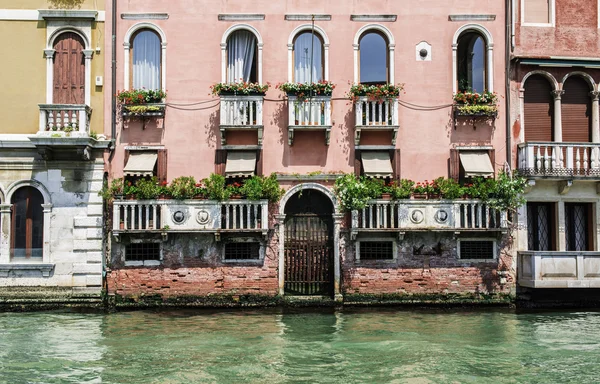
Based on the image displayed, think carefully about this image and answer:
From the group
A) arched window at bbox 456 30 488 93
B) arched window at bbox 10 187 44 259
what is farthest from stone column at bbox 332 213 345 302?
arched window at bbox 10 187 44 259

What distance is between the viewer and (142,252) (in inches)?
624

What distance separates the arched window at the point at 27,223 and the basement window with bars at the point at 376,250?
8030mm

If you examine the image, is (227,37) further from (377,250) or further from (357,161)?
(377,250)

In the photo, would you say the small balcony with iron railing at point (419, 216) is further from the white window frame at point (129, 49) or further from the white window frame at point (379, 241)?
the white window frame at point (129, 49)

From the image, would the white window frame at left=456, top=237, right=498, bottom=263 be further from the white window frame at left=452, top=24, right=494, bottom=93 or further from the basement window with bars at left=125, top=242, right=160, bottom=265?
the basement window with bars at left=125, top=242, right=160, bottom=265

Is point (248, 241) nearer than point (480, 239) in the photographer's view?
Yes

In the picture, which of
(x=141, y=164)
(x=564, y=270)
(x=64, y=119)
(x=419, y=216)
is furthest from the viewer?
(x=141, y=164)

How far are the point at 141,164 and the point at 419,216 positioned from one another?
22.8 feet

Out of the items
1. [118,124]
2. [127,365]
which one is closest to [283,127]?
[118,124]

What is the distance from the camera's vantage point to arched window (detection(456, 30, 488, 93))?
53.9 ft

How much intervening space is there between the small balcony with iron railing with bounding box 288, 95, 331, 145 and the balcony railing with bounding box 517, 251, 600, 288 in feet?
19.9

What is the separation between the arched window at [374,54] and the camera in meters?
16.3

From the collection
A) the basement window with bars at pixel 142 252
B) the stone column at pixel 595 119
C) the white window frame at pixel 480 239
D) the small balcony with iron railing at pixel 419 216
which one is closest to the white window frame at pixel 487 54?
the stone column at pixel 595 119

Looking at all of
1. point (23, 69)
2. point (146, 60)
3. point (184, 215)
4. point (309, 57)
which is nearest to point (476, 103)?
point (309, 57)
